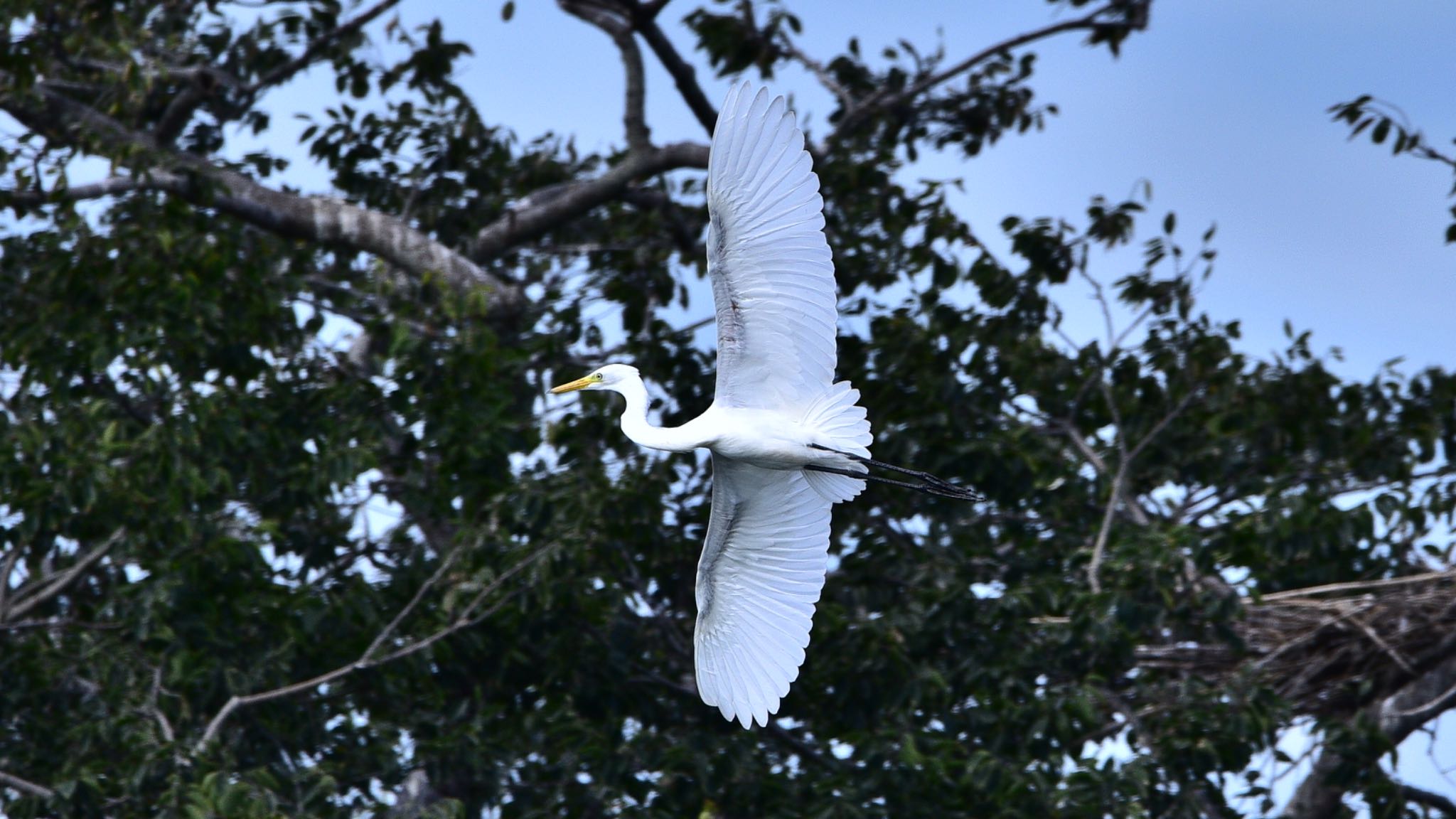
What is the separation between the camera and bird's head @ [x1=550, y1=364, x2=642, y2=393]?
6.02m

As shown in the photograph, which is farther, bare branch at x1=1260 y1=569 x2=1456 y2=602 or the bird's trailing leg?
bare branch at x1=1260 y1=569 x2=1456 y2=602

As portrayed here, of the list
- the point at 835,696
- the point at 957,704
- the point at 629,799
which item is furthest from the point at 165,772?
the point at 957,704

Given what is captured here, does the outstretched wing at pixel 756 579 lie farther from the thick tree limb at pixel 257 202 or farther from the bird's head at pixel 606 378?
the thick tree limb at pixel 257 202

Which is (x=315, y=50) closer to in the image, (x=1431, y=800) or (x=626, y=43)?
(x=626, y=43)

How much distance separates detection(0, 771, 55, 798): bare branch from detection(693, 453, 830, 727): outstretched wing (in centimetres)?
213

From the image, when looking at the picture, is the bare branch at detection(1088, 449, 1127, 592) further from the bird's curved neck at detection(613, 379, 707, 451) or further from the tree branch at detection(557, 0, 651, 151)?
the tree branch at detection(557, 0, 651, 151)

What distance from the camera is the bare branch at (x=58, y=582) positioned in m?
6.73

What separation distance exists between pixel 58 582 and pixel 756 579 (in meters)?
2.78

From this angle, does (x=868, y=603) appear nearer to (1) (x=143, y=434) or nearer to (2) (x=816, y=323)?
(2) (x=816, y=323)

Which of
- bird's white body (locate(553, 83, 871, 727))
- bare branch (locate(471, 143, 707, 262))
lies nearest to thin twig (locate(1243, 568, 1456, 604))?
bird's white body (locate(553, 83, 871, 727))

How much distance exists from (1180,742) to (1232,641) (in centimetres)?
51

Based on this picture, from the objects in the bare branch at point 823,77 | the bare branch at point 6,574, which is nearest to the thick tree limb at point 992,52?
the bare branch at point 823,77

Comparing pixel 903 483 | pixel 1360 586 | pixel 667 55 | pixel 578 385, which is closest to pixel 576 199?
pixel 667 55

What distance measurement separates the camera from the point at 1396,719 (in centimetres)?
708
